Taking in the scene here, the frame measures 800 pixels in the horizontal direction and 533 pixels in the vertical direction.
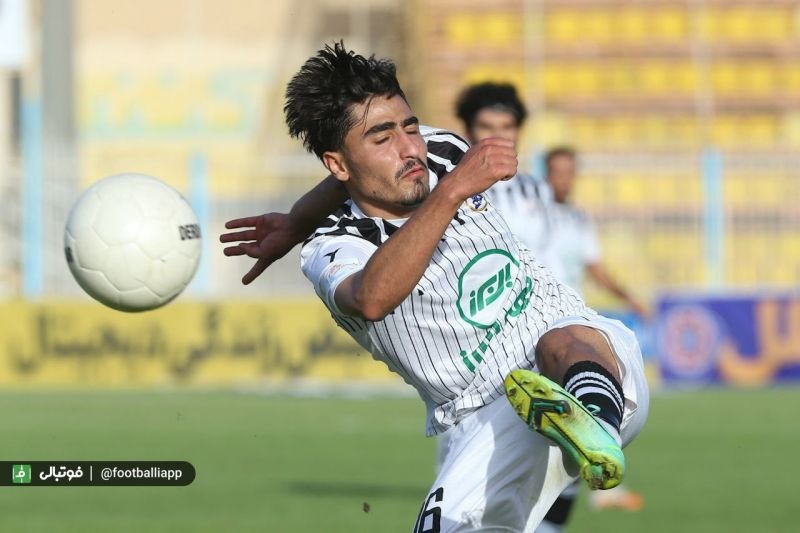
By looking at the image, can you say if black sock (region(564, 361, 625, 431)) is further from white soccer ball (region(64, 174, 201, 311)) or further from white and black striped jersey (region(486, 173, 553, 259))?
white and black striped jersey (region(486, 173, 553, 259))

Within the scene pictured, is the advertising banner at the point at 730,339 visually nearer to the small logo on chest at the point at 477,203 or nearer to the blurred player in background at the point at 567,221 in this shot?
the blurred player in background at the point at 567,221

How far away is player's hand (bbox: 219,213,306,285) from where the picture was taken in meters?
5.52

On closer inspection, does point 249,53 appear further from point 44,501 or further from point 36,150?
point 44,501

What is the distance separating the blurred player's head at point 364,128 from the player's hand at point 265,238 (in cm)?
55

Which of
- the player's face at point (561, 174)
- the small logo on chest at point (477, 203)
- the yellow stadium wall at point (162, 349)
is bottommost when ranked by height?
the yellow stadium wall at point (162, 349)

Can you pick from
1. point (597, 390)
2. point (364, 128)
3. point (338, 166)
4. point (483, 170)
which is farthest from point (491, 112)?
point (597, 390)

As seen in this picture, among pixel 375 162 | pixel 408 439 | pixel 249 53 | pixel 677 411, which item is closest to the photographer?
pixel 375 162

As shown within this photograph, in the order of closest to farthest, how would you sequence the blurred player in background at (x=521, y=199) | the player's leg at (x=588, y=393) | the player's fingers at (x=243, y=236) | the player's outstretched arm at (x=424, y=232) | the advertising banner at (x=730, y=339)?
the player's leg at (x=588, y=393) < the player's outstretched arm at (x=424, y=232) < the player's fingers at (x=243, y=236) < the blurred player in background at (x=521, y=199) < the advertising banner at (x=730, y=339)

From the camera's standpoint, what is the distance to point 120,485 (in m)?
9.85

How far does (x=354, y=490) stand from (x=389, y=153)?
5031 millimetres

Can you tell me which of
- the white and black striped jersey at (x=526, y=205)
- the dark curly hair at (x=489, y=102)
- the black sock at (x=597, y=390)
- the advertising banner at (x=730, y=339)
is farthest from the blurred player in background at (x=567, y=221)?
the advertising banner at (x=730, y=339)

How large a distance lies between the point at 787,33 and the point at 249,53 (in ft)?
34.8

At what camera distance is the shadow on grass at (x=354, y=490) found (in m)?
9.23

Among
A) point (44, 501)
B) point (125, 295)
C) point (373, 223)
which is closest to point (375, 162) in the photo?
point (373, 223)
